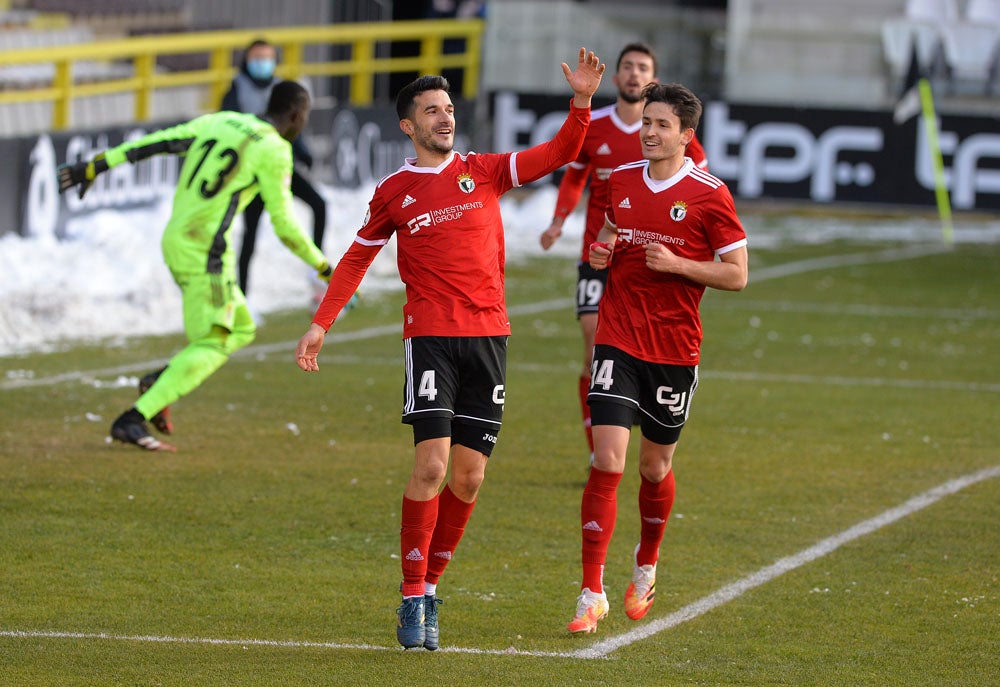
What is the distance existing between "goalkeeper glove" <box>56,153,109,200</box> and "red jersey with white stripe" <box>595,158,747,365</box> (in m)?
3.75

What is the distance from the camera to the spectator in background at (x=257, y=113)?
14117 millimetres

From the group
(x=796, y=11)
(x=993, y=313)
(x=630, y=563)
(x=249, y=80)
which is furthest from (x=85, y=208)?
(x=796, y=11)

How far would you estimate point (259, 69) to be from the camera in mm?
14758

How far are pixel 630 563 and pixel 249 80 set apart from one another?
8328mm

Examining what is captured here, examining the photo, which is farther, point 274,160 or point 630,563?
point 274,160

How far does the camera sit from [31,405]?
35.4ft

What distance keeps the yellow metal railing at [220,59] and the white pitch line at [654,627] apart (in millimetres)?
10389

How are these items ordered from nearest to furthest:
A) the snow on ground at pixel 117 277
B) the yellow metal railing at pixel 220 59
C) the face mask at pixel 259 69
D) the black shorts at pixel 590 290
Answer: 1. the black shorts at pixel 590 290
2. the snow on ground at pixel 117 277
3. the face mask at pixel 259 69
4. the yellow metal railing at pixel 220 59

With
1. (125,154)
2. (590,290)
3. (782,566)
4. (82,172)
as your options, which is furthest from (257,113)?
(782,566)

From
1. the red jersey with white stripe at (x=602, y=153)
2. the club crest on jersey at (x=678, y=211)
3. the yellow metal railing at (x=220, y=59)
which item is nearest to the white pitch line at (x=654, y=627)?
the club crest on jersey at (x=678, y=211)

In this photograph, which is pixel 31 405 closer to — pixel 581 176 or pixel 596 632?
pixel 581 176

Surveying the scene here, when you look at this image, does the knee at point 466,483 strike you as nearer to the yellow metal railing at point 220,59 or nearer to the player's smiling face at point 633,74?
the player's smiling face at point 633,74

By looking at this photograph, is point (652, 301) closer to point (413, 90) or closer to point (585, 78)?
point (585, 78)

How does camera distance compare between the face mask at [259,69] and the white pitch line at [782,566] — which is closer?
the white pitch line at [782,566]
